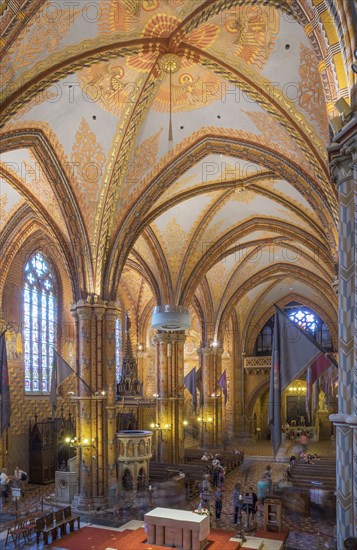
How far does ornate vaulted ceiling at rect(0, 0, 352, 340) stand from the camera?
11.5 m

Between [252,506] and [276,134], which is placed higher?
[276,134]

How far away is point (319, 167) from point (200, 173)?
6022mm

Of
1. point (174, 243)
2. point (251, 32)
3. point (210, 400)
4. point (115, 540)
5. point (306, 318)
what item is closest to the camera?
point (251, 32)

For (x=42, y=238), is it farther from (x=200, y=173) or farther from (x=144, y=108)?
(x=144, y=108)

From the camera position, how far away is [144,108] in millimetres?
14891

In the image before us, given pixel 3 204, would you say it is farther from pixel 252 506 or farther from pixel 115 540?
pixel 252 506

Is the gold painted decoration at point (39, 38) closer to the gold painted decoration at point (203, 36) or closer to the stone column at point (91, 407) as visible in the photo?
the gold painted decoration at point (203, 36)

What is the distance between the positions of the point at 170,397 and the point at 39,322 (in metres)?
6.39

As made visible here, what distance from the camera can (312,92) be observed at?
1288cm

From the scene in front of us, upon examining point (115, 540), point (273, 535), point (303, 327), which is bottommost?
point (273, 535)

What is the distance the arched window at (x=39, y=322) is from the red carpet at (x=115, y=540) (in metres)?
9.56

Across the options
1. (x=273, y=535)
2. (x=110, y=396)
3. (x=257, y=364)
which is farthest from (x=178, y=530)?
(x=257, y=364)

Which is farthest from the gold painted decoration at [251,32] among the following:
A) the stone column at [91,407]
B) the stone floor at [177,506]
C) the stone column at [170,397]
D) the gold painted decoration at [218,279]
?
the gold painted decoration at [218,279]

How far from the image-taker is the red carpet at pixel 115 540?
13.1 m
